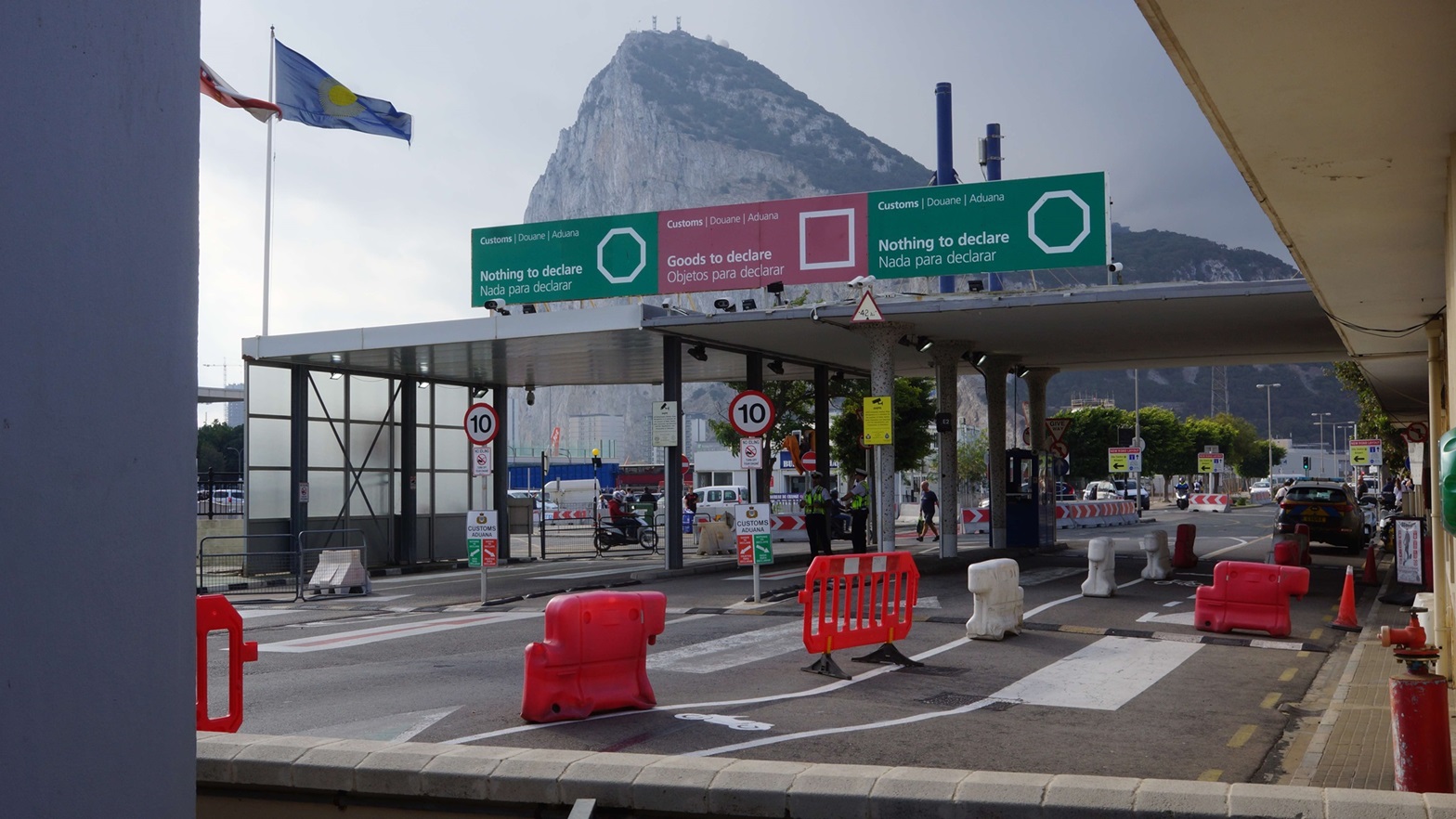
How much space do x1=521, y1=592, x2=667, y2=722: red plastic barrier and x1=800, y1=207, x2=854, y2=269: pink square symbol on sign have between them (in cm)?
1286

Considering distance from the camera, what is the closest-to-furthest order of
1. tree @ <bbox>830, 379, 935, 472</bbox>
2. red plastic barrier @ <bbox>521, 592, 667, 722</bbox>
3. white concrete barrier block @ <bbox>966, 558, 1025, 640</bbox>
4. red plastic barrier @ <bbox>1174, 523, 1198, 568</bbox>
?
1. red plastic barrier @ <bbox>521, 592, 667, 722</bbox>
2. white concrete barrier block @ <bbox>966, 558, 1025, 640</bbox>
3. red plastic barrier @ <bbox>1174, 523, 1198, 568</bbox>
4. tree @ <bbox>830, 379, 935, 472</bbox>

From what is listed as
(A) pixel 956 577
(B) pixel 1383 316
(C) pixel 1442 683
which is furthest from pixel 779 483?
(C) pixel 1442 683

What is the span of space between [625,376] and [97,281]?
95.7 ft

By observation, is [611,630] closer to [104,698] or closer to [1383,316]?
[104,698]

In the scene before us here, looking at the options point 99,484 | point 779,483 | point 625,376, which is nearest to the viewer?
point 99,484

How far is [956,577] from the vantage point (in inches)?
813

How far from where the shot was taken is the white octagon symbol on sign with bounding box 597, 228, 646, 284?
22859 millimetres

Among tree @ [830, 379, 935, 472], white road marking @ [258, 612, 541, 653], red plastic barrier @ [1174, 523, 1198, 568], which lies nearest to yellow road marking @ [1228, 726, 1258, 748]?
white road marking @ [258, 612, 541, 653]

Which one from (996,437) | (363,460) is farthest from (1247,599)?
(363,460)

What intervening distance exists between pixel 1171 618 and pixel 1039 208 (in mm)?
7628

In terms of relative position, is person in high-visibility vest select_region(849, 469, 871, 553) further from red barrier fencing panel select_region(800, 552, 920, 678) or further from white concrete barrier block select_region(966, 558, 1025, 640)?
red barrier fencing panel select_region(800, 552, 920, 678)

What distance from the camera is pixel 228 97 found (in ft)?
30.7

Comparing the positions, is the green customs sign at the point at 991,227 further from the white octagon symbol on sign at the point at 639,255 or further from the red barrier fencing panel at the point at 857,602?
the red barrier fencing panel at the point at 857,602

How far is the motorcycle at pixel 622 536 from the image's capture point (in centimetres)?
3462
